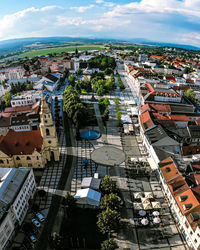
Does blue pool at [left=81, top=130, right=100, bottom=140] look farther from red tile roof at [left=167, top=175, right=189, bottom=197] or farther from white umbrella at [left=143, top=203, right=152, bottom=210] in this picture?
red tile roof at [left=167, top=175, right=189, bottom=197]

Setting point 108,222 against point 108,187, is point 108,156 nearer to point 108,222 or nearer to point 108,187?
point 108,187

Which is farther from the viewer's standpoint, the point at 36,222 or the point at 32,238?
the point at 36,222

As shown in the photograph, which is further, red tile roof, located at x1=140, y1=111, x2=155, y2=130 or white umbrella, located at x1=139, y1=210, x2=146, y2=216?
red tile roof, located at x1=140, y1=111, x2=155, y2=130

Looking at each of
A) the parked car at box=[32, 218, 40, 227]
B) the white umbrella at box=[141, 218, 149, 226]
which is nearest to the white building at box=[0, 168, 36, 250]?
the parked car at box=[32, 218, 40, 227]

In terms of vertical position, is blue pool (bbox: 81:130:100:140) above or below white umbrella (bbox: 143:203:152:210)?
above

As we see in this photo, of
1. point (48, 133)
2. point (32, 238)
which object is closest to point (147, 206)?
point (32, 238)

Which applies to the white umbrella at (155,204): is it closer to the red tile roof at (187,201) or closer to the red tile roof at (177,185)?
the red tile roof at (177,185)

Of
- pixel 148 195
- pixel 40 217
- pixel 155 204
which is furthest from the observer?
pixel 148 195
